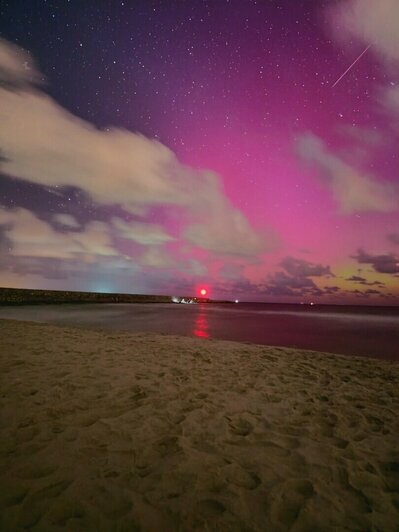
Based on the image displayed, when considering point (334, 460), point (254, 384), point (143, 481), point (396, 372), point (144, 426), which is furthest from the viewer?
point (396, 372)

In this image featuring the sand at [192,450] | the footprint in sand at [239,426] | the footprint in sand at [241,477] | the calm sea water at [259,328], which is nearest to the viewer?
the sand at [192,450]

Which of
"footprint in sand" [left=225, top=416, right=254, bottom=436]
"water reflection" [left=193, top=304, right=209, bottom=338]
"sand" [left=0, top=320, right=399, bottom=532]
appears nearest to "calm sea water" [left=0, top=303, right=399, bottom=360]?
"water reflection" [left=193, top=304, right=209, bottom=338]

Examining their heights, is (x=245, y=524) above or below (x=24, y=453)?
below

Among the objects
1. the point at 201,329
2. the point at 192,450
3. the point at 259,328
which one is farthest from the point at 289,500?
the point at 259,328

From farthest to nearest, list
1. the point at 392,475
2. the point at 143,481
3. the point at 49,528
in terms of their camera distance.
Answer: the point at 392,475 → the point at 143,481 → the point at 49,528

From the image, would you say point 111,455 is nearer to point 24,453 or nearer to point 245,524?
point 24,453

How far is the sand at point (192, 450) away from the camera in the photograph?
247cm

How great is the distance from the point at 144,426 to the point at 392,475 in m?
2.99

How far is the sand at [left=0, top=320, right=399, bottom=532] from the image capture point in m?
2.47

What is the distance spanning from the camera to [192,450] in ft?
11.2

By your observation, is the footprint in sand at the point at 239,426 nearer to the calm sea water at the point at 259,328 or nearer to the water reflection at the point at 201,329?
the calm sea water at the point at 259,328

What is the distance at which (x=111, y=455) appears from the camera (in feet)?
10.6

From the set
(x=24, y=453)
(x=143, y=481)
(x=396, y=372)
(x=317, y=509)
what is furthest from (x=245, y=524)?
(x=396, y=372)

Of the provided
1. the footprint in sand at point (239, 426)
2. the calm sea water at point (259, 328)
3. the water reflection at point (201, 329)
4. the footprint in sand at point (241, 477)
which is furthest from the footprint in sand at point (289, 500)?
the water reflection at point (201, 329)
